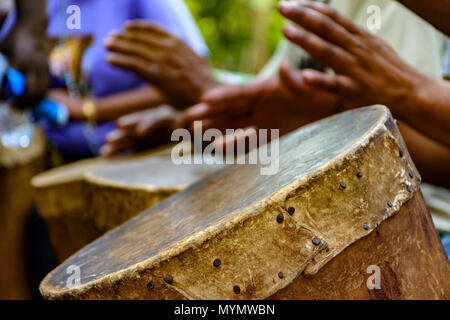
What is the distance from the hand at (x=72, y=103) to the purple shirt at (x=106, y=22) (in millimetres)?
125

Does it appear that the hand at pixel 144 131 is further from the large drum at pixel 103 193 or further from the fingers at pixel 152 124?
the large drum at pixel 103 193

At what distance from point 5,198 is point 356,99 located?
1532 millimetres

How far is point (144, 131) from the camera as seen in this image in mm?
1822

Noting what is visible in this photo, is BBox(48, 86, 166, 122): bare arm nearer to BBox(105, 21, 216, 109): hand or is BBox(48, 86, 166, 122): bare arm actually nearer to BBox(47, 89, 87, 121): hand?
BBox(47, 89, 87, 121): hand

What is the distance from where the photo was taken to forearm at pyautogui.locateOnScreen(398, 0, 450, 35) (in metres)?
Answer: 0.70

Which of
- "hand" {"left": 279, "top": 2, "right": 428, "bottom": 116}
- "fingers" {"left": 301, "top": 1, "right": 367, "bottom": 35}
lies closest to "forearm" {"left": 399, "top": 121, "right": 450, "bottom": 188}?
"hand" {"left": 279, "top": 2, "right": 428, "bottom": 116}

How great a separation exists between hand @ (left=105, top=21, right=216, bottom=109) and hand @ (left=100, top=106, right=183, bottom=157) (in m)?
0.11

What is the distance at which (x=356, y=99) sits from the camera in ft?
3.16

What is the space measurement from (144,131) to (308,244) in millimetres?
1370

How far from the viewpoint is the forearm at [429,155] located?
1.02 meters

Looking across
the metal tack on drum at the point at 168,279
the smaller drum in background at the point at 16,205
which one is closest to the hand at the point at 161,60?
the smaller drum in background at the point at 16,205

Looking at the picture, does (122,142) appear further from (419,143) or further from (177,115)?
(419,143)

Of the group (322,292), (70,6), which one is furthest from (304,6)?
(70,6)

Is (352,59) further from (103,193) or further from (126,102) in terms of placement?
(126,102)
